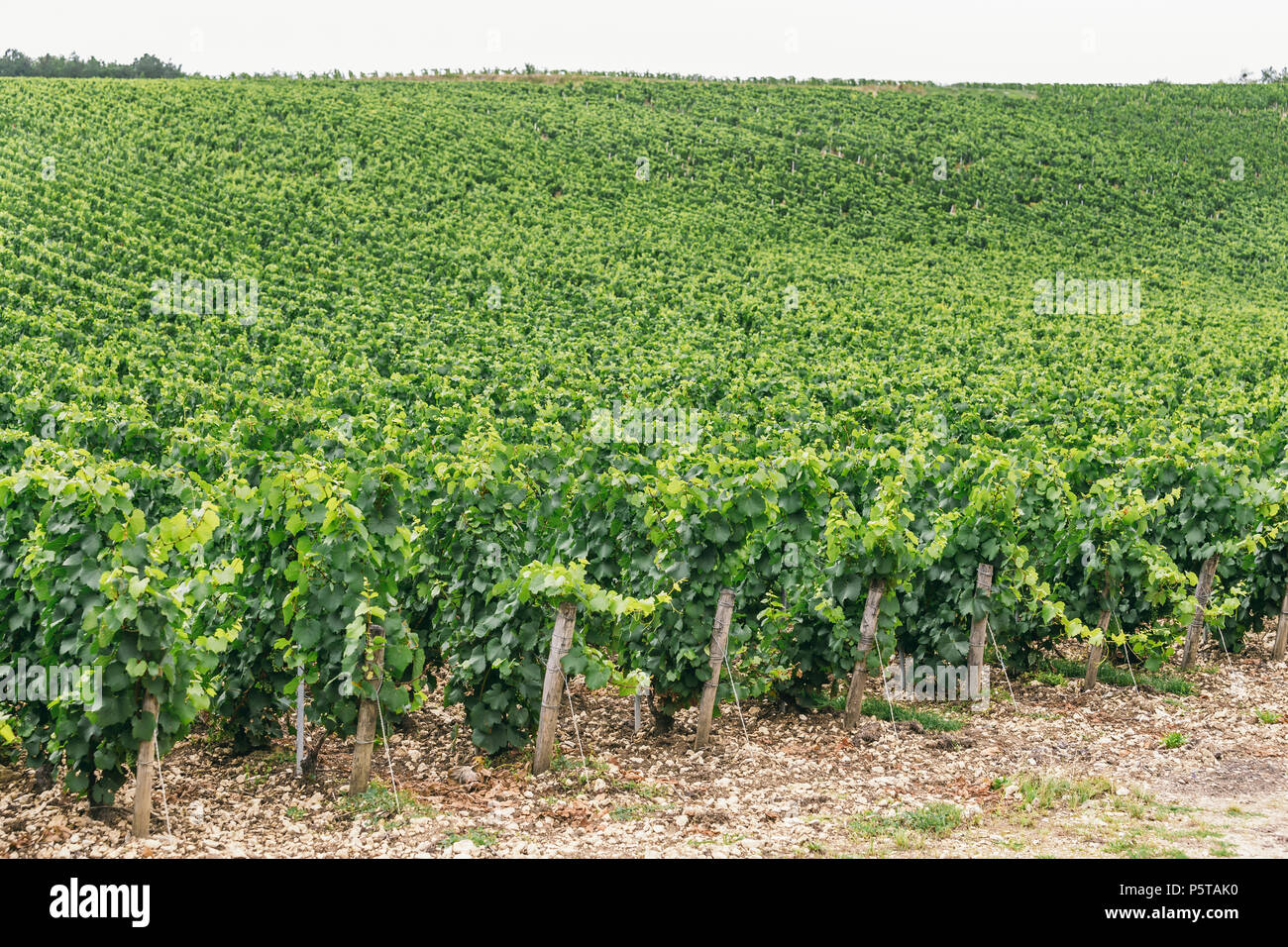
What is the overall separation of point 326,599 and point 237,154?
47477mm

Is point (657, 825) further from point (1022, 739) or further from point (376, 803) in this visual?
point (1022, 739)

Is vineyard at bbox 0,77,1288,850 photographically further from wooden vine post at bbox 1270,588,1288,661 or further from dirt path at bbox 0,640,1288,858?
dirt path at bbox 0,640,1288,858

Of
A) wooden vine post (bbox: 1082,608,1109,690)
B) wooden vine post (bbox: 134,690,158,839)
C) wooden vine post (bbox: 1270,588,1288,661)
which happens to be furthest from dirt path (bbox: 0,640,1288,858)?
wooden vine post (bbox: 1270,588,1288,661)

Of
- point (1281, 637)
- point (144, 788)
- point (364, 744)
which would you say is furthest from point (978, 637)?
point (144, 788)

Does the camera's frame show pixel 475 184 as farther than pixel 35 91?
No

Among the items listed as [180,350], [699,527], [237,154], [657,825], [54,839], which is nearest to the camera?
[54,839]

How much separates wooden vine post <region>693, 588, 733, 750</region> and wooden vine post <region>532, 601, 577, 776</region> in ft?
4.22

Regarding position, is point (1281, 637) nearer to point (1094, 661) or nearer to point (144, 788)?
point (1094, 661)

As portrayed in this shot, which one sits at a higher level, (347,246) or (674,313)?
(347,246)

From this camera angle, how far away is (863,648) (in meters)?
8.49

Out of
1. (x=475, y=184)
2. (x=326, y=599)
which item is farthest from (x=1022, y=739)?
(x=475, y=184)

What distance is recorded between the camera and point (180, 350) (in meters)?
23.4

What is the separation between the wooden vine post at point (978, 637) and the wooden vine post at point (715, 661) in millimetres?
2518

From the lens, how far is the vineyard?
23.6 feet
